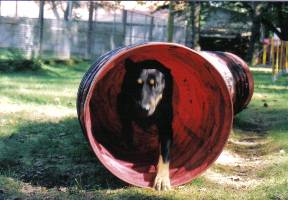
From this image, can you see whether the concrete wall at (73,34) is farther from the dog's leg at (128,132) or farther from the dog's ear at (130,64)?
the dog's ear at (130,64)

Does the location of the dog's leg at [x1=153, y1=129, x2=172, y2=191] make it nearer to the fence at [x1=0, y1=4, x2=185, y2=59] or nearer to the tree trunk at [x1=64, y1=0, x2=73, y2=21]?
the fence at [x1=0, y1=4, x2=185, y2=59]

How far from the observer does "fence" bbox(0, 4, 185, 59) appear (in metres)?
22.5

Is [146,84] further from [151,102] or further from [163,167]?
[163,167]

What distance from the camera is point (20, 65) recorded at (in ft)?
70.5

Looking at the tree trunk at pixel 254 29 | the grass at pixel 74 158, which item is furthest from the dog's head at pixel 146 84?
the tree trunk at pixel 254 29

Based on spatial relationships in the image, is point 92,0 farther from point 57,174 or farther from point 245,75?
point 57,174

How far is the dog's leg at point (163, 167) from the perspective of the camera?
233 inches

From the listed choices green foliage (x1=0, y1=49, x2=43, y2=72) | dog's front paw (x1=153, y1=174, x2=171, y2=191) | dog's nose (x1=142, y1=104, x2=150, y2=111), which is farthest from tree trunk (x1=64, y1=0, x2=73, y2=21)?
dog's front paw (x1=153, y1=174, x2=171, y2=191)

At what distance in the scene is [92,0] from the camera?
30.6m

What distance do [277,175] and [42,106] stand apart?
229 inches

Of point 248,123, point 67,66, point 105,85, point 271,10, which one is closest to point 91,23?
point 67,66

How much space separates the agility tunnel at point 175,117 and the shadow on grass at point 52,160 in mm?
277

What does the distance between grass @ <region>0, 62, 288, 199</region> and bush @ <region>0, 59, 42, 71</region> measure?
27.0 ft

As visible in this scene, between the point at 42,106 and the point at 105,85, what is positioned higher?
the point at 105,85
